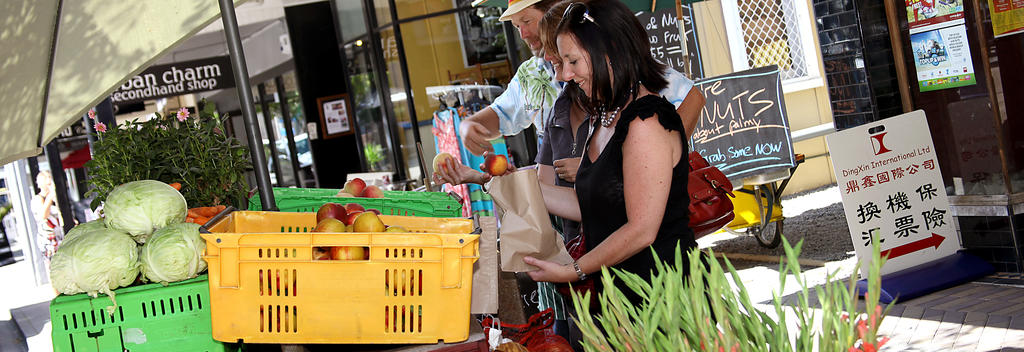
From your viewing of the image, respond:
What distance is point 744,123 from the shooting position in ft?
22.1

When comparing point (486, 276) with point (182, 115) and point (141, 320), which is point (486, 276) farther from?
point (182, 115)

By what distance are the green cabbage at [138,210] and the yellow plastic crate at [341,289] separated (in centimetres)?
39

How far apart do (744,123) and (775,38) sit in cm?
431

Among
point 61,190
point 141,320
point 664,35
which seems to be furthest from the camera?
point 61,190

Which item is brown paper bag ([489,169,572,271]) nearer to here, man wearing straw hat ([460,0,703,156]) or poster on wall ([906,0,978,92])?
man wearing straw hat ([460,0,703,156])

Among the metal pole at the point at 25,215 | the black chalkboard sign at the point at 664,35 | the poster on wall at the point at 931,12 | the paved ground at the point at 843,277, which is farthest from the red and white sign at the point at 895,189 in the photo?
the metal pole at the point at 25,215

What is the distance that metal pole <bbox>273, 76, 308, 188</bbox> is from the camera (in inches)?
622

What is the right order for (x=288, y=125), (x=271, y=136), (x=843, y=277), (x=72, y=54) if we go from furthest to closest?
1. (x=271, y=136)
2. (x=288, y=125)
3. (x=843, y=277)
4. (x=72, y=54)

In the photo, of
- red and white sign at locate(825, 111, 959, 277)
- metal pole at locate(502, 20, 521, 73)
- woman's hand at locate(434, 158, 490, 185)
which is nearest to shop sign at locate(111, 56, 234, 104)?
metal pole at locate(502, 20, 521, 73)

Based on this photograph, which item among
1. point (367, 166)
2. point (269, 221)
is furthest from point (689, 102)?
point (367, 166)

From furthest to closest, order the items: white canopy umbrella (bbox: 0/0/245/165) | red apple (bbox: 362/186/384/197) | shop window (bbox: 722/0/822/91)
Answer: shop window (bbox: 722/0/822/91)
white canopy umbrella (bbox: 0/0/245/165)
red apple (bbox: 362/186/384/197)

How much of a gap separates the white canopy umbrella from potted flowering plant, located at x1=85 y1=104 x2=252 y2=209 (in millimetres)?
544

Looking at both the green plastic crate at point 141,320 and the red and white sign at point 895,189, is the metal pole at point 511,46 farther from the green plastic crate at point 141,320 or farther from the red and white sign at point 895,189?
the green plastic crate at point 141,320

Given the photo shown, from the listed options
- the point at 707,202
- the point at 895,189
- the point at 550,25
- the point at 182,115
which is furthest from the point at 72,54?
the point at 895,189
